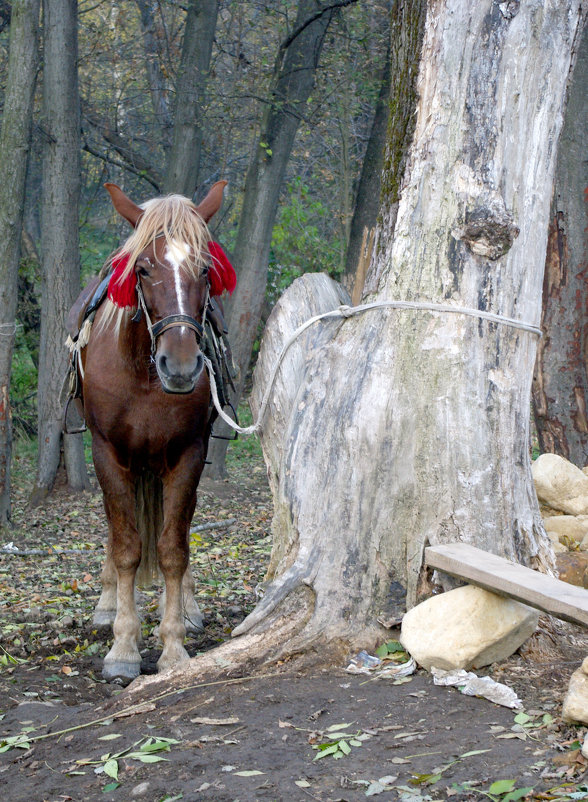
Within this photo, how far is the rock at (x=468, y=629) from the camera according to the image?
3.48m

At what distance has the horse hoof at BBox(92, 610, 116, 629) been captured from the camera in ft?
18.5

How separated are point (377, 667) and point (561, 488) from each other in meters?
2.71

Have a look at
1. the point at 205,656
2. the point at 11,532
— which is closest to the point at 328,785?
the point at 205,656

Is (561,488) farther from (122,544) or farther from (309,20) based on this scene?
(309,20)

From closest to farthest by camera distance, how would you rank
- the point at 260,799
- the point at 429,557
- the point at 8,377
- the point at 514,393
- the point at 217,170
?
the point at 260,799, the point at 429,557, the point at 514,393, the point at 8,377, the point at 217,170

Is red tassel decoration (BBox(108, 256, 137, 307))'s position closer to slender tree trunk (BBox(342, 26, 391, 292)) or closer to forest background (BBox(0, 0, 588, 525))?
forest background (BBox(0, 0, 588, 525))

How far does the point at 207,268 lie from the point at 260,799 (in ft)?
7.97

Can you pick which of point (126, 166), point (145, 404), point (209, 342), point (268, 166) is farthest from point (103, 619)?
point (126, 166)

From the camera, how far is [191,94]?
10.8 m

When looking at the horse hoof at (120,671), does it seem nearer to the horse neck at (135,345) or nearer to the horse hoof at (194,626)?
the horse hoof at (194,626)

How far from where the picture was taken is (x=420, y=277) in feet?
13.5

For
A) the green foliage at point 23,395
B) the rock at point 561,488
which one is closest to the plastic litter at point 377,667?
the rock at point 561,488

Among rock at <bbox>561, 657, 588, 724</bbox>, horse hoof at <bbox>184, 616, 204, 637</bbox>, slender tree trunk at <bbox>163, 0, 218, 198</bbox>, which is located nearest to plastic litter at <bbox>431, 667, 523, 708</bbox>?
rock at <bbox>561, 657, 588, 724</bbox>

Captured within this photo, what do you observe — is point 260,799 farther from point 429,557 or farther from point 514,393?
point 514,393
